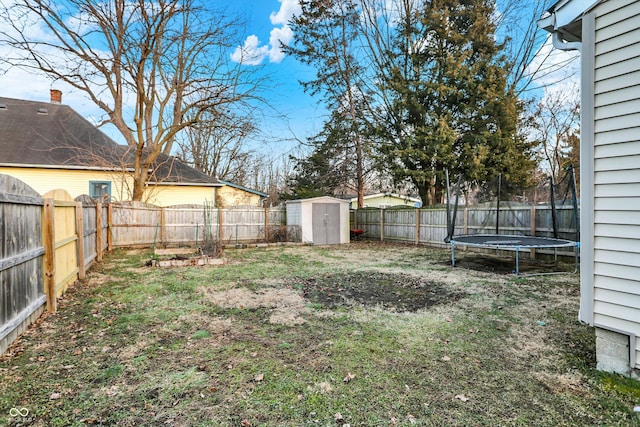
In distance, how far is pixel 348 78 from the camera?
1520 cm

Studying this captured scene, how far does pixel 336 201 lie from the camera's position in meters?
12.6

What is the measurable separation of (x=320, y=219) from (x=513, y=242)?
666cm

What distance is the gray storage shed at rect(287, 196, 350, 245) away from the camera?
1219 centimetres

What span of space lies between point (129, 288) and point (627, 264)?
6.00 m

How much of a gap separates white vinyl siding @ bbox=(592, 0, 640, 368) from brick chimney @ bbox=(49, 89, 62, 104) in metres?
19.3

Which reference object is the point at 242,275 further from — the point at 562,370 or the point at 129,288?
the point at 562,370

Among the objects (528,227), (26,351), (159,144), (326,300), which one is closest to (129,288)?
(26,351)

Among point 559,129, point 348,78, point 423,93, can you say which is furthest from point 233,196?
point 559,129

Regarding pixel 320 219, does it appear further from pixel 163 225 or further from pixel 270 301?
pixel 270 301

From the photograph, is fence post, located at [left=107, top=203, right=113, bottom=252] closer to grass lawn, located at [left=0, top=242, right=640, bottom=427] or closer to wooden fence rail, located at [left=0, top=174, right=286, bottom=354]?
wooden fence rail, located at [left=0, top=174, right=286, bottom=354]

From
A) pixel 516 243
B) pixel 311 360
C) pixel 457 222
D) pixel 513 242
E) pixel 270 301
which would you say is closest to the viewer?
pixel 311 360

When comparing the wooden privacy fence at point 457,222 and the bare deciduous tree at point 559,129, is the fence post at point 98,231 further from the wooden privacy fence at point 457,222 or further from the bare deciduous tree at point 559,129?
the bare deciduous tree at point 559,129

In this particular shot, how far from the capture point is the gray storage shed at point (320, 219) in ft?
40.0

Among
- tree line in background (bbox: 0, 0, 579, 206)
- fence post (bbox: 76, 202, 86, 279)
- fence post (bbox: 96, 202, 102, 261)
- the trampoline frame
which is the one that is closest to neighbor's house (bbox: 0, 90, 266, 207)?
tree line in background (bbox: 0, 0, 579, 206)
